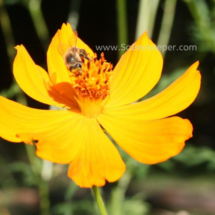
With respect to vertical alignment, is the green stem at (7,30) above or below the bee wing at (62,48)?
above

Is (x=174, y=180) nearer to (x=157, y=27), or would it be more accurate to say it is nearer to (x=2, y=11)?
(x=157, y=27)

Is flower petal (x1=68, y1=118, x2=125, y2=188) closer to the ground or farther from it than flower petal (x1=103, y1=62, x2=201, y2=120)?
closer to the ground

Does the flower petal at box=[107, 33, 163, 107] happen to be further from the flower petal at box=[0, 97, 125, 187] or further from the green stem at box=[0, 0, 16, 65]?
the green stem at box=[0, 0, 16, 65]

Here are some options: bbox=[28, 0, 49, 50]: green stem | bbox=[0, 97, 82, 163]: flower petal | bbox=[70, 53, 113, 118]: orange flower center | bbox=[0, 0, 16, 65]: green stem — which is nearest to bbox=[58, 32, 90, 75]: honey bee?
bbox=[70, 53, 113, 118]: orange flower center

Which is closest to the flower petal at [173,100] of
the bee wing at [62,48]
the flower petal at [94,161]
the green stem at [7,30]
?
the flower petal at [94,161]

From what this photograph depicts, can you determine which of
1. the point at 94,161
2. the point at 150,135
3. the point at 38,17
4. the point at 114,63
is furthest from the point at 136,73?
the point at 114,63

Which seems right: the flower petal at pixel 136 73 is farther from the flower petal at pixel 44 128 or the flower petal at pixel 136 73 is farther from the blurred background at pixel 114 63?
the blurred background at pixel 114 63

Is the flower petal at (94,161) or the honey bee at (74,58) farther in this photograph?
the honey bee at (74,58)

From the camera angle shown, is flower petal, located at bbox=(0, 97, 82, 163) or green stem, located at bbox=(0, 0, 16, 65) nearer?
flower petal, located at bbox=(0, 97, 82, 163)

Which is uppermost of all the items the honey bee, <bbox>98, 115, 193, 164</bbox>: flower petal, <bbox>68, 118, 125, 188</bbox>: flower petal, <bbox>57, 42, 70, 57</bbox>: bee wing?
<bbox>57, 42, 70, 57</bbox>: bee wing

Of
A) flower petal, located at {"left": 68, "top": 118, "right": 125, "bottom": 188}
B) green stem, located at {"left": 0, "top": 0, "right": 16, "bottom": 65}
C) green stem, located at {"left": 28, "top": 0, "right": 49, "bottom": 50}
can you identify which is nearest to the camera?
flower petal, located at {"left": 68, "top": 118, "right": 125, "bottom": 188}
